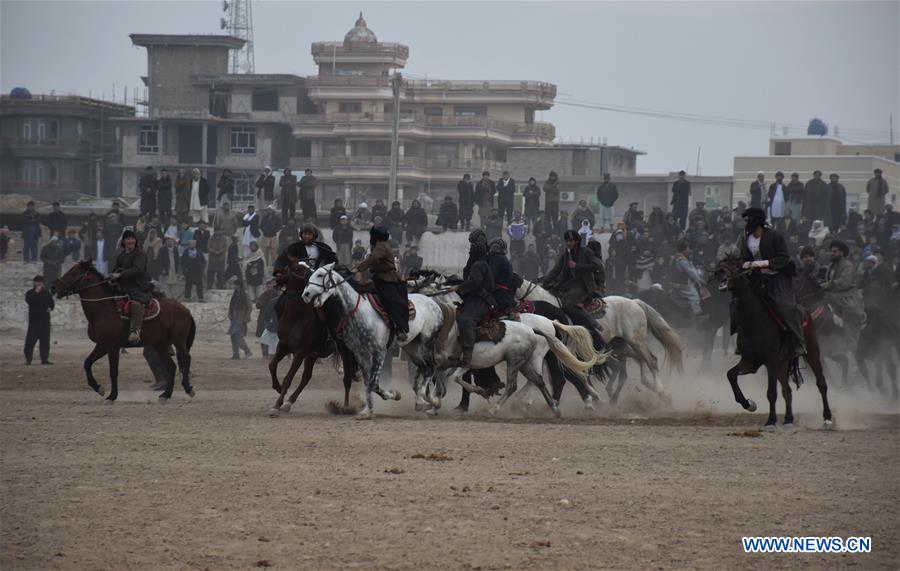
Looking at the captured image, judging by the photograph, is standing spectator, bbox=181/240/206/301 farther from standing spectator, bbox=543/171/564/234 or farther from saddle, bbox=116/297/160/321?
saddle, bbox=116/297/160/321

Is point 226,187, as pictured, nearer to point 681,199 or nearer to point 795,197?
point 681,199

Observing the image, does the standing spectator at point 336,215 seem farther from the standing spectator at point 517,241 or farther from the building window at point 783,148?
the building window at point 783,148

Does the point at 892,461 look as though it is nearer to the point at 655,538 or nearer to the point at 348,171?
the point at 655,538

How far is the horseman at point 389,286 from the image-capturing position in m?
15.9

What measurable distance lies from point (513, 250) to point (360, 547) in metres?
24.8

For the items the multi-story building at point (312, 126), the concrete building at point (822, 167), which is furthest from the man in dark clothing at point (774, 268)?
the multi-story building at point (312, 126)

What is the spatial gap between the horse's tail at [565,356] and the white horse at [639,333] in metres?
1.93

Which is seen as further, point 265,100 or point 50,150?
point 265,100

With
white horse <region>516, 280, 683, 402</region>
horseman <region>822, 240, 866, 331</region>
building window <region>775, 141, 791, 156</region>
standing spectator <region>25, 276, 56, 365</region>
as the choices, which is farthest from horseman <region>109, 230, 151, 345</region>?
building window <region>775, 141, 791, 156</region>

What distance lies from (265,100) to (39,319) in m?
59.1

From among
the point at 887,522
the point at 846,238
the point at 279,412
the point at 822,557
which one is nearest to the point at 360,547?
the point at 822,557

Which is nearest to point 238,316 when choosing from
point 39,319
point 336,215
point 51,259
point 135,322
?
point 39,319

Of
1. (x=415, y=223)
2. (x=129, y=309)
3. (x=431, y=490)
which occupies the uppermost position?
(x=415, y=223)

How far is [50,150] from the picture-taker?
3189 inches
